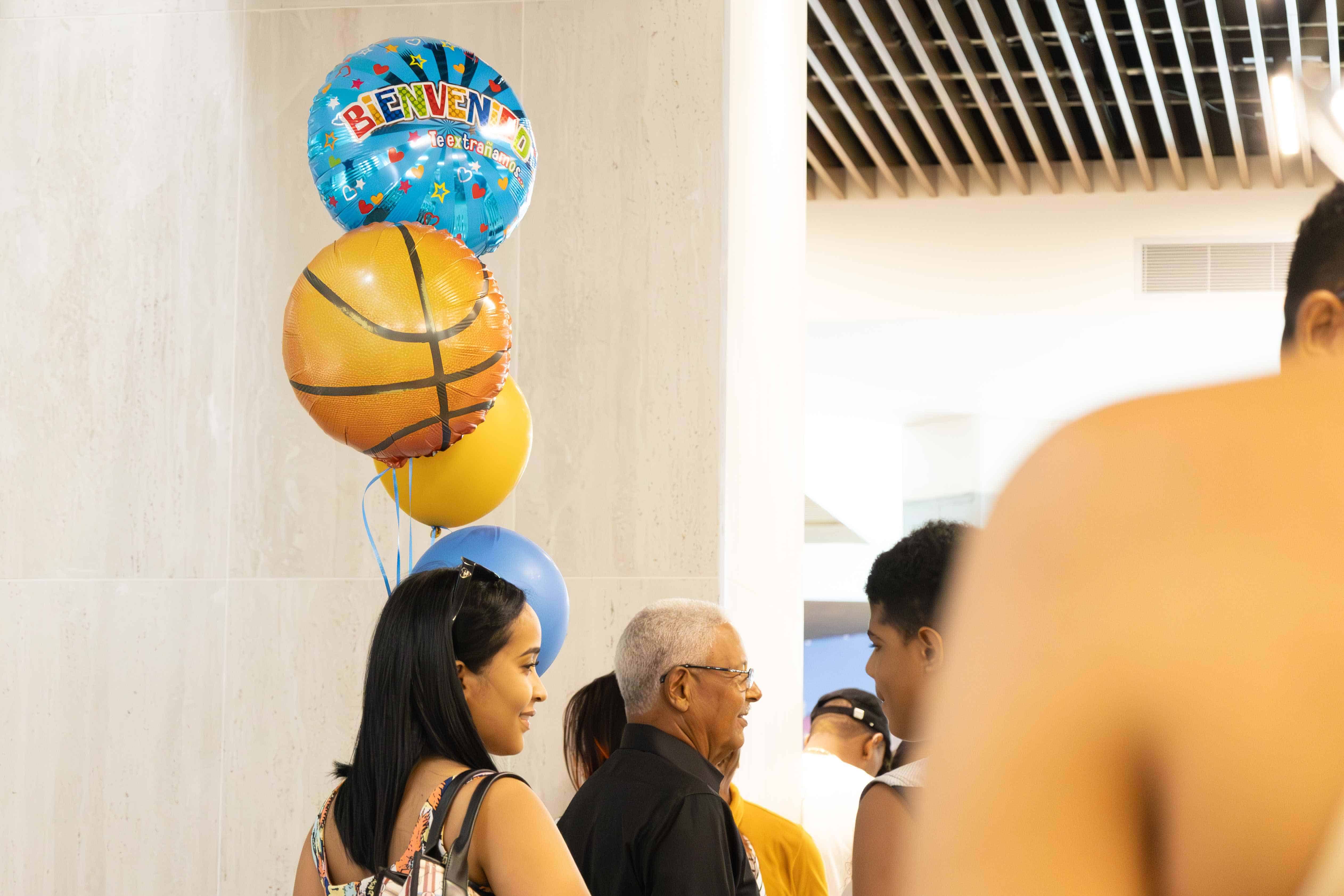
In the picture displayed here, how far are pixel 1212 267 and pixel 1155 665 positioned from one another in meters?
8.30

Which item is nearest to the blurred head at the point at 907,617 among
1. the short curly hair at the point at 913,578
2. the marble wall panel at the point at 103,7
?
the short curly hair at the point at 913,578

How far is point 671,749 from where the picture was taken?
2641 mm

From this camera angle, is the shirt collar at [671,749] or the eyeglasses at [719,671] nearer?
the shirt collar at [671,749]

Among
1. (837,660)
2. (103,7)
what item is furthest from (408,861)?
(837,660)

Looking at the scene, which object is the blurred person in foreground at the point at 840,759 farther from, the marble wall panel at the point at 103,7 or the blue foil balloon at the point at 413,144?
the marble wall panel at the point at 103,7

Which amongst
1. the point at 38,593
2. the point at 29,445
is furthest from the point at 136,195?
the point at 38,593

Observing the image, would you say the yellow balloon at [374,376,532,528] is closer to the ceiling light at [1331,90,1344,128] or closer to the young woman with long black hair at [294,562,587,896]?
the young woman with long black hair at [294,562,587,896]

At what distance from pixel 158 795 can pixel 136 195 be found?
5.44 ft

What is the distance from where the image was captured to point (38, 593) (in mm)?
3812

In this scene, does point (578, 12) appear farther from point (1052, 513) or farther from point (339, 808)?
point (1052, 513)

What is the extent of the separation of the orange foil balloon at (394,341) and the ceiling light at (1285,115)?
517 cm

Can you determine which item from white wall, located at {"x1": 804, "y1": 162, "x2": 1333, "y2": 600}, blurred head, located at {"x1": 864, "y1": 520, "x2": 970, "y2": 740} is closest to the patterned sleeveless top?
blurred head, located at {"x1": 864, "y1": 520, "x2": 970, "y2": 740}

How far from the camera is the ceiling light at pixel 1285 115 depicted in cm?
674

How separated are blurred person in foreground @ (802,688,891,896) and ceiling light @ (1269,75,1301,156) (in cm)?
377
